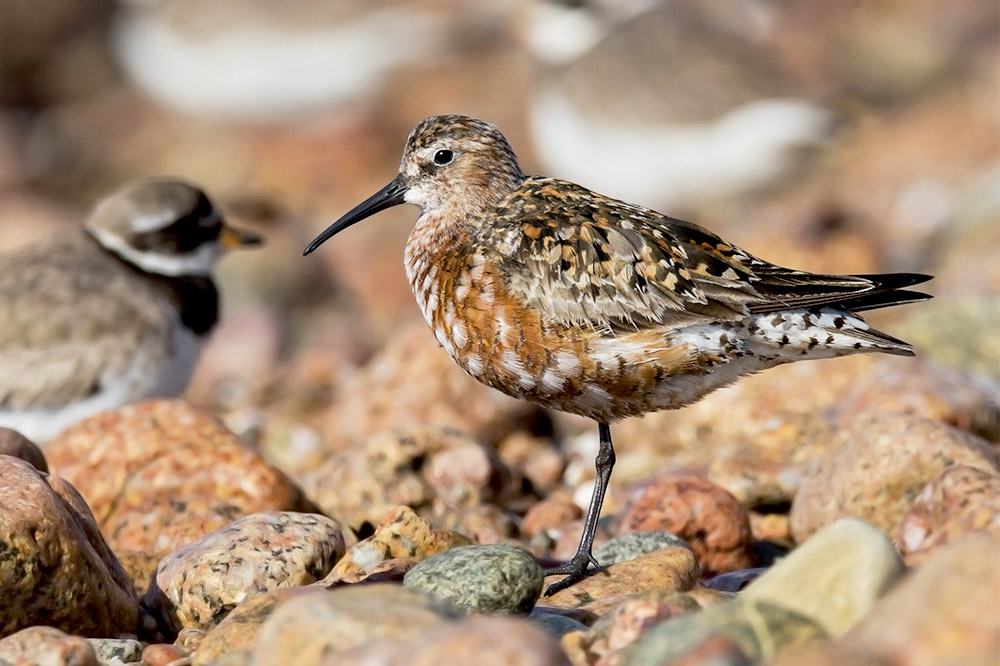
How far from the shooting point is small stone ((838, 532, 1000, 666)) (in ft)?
11.9

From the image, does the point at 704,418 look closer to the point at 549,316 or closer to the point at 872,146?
the point at 549,316

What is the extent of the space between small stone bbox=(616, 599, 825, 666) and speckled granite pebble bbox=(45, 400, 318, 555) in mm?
3028

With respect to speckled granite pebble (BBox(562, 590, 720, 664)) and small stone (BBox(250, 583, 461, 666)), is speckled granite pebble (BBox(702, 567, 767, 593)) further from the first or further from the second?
small stone (BBox(250, 583, 461, 666))

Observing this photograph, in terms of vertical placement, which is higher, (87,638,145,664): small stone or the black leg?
the black leg

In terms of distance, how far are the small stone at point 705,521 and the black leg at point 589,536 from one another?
33 centimetres

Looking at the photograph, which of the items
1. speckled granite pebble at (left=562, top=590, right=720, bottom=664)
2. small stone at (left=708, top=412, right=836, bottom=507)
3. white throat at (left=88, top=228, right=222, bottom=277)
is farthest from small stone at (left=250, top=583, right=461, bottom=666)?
white throat at (left=88, top=228, right=222, bottom=277)

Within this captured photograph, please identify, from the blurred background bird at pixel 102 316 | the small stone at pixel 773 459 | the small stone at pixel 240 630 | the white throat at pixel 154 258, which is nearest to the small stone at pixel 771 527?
the small stone at pixel 773 459

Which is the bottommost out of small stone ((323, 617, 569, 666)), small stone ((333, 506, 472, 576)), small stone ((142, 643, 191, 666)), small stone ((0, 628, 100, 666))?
small stone ((142, 643, 191, 666))

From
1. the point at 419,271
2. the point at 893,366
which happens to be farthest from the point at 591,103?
the point at 419,271

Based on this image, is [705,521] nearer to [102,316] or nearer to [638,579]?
[638,579]

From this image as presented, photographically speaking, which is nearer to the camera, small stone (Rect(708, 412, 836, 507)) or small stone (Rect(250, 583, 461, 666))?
small stone (Rect(250, 583, 461, 666))

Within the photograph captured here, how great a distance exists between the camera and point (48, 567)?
512cm

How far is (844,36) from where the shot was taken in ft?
65.2

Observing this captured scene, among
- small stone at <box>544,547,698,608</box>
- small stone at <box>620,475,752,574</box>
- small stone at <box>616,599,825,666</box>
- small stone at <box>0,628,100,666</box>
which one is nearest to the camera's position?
small stone at <box>616,599,825,666</box>
